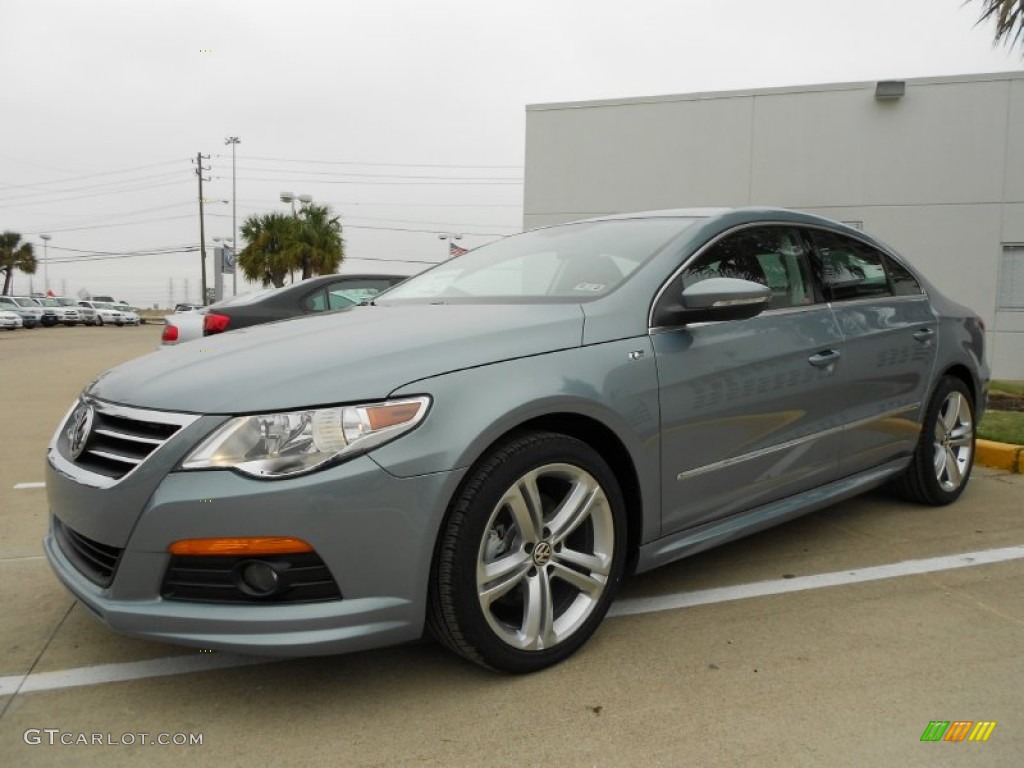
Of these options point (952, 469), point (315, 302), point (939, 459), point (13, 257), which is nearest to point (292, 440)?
point (939, 459)

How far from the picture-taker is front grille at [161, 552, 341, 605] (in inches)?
77.4

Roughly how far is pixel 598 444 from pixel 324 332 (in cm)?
97

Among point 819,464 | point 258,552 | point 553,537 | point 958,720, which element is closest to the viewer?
point 258,552

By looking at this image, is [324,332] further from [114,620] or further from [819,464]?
[819,464]

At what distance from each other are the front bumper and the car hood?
22 cm

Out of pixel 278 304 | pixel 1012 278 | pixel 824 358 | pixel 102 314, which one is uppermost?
pixel 1012 278

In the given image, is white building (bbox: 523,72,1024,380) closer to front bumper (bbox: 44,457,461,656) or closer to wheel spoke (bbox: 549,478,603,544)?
wheel spoke (bbox: 549,478,603,544)

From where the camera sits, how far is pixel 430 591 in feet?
6.96

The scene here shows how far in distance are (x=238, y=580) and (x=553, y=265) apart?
1.69 metres

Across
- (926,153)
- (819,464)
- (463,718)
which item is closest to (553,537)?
(463,718)

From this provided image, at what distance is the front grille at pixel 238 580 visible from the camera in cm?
197

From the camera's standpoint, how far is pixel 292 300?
6.63 metres

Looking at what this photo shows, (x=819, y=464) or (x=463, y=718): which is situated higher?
(x=819, y=464)

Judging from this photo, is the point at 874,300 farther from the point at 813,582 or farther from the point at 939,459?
the point at 813,582
